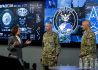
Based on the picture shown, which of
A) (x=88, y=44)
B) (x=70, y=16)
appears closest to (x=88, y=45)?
(x=88, y=44)

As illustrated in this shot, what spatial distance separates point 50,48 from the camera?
6230 mm

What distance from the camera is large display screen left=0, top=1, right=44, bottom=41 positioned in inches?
291

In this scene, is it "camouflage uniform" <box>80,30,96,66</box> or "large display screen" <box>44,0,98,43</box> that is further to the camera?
"large display screen" <box>44,0,98,43</box>

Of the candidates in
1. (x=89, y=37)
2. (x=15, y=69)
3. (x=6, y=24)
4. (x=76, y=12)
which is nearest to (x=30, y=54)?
(x=6, y=24)

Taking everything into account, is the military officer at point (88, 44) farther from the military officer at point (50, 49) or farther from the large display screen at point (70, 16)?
the large display screen at point (70, 16)

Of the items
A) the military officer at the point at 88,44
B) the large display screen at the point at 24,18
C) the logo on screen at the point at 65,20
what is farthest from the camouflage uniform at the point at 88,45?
the large display screen at the point at 24,18

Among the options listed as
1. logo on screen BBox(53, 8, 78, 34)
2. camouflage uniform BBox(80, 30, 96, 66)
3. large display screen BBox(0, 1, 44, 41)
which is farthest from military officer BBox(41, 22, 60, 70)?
large display screen BBox(0, 1, 44, 41)

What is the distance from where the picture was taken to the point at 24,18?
7582 mm

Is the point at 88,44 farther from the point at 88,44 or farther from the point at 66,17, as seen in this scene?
the point at 66,17

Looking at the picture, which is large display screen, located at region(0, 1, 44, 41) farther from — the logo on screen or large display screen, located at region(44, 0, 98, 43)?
the logo on screen

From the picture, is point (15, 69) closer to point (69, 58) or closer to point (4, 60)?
point (4, 60)

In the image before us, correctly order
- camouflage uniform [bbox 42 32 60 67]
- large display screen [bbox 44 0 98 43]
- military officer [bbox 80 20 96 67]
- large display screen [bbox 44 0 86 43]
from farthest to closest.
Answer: large display screen [bbox 44 0 86 43] < large display screen [bbox 44 0 98 43] < camouflage uniform [bbox 42 32 60 67] < military officer [bbox 80 20 96 67]

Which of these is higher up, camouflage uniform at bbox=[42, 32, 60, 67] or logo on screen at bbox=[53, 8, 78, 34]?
logo on screen at bbox=[53, 8, 78, 34]

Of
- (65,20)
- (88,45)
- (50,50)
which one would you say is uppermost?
(65,20)
